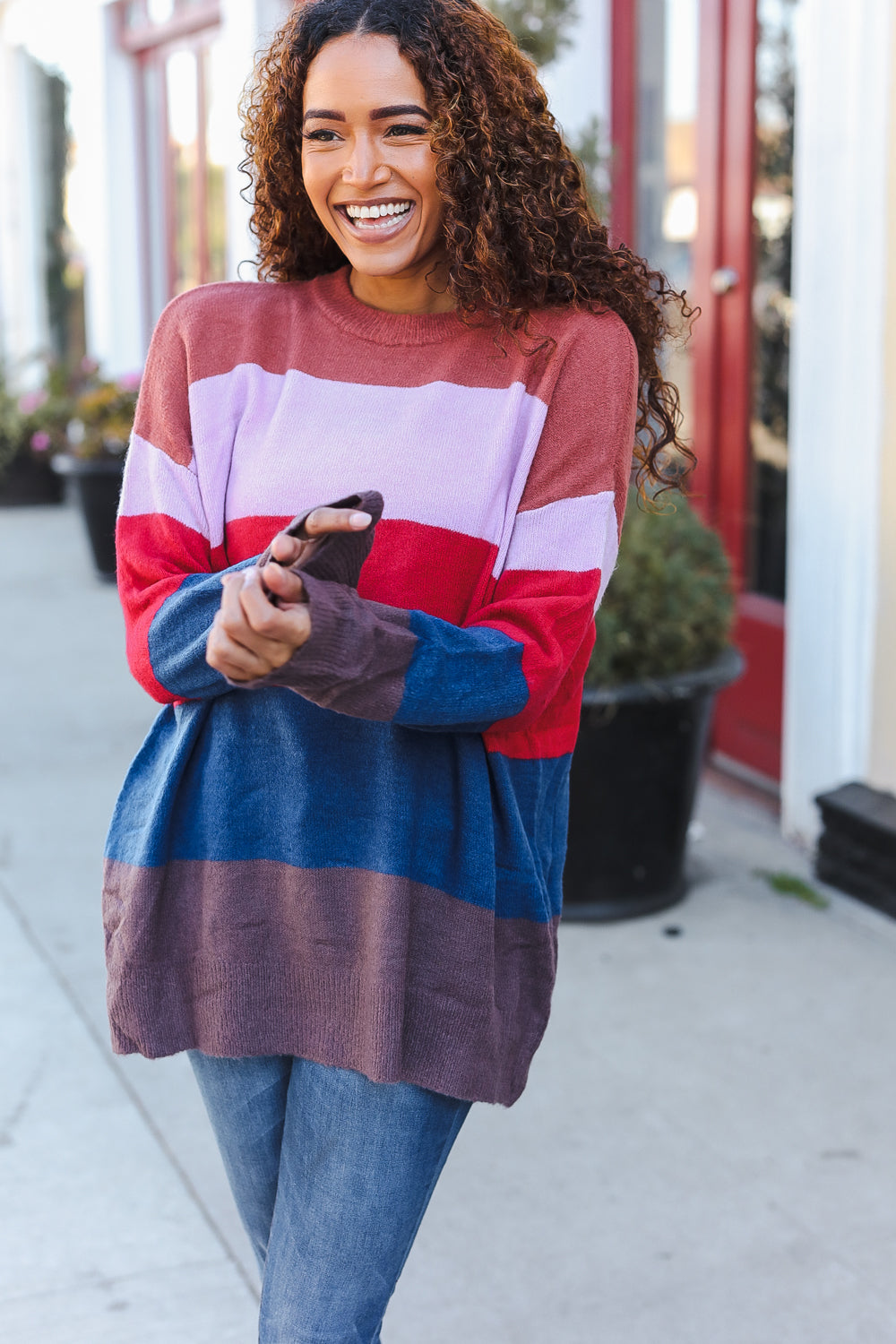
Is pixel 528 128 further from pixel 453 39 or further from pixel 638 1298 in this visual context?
pixel 638 1298

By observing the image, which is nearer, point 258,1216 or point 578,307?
point 578,307

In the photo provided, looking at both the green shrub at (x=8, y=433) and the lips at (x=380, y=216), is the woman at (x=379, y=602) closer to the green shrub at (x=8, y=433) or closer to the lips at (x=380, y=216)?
the lips at (x=380, y=216)

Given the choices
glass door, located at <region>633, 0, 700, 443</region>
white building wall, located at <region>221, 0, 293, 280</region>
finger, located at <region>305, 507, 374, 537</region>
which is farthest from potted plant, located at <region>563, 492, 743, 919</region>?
white building wall, located at <region>221, 0, 293, 280</region>

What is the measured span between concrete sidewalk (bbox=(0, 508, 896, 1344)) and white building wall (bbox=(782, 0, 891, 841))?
47 cm

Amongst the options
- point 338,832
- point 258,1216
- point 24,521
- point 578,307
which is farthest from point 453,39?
point 24,521

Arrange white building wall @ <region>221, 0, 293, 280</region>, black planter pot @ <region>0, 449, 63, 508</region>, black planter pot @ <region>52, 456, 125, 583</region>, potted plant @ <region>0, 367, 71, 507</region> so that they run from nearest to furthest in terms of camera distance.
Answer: white building wall @ <region>221, 0, 293, 280</region>
black planter pot @ <region>52, 456, 125, 583</region>
potted plant @ <region>0, 367, 71, 507</region>
black planter pot @ <region>0, 449, 63, 508</region>

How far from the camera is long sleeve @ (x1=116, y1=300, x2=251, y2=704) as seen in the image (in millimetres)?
1437

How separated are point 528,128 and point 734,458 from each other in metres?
3.24

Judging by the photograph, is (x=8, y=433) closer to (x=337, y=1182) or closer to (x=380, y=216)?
(x=380, y=216)

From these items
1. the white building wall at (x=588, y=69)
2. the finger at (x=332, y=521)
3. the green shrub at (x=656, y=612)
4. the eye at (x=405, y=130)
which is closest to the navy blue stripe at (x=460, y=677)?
the finger at (x=332, y=521)

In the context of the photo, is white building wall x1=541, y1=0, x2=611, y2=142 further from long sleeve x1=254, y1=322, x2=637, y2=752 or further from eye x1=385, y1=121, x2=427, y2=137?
long sleeve x1=254, y1=322, x2=637, y2=752

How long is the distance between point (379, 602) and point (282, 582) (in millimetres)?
210

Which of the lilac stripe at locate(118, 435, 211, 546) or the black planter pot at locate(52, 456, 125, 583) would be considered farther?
the black planter pot at locate(52, 456, 125, 583)

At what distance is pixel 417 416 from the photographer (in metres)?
1.49
